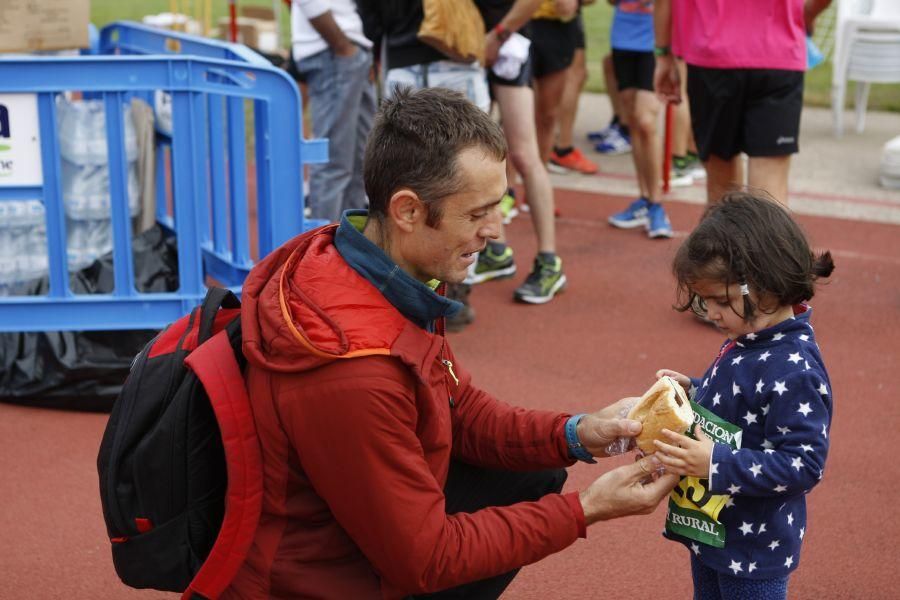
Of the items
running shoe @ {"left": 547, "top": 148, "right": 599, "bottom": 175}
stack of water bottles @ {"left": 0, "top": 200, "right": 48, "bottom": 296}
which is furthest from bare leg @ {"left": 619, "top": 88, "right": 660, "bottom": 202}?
stack of water bottles @ {"left": 0, "top": 200, "right": 48, "bottom": 296}

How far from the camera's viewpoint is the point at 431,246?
241 centimetres

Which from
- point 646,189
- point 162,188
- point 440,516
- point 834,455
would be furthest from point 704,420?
point 646,189

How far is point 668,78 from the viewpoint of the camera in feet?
19.1

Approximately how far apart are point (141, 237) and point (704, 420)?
2.99 metres

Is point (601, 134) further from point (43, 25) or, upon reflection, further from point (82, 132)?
point (82, 132)

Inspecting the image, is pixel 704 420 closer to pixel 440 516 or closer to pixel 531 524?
pixel 531 524

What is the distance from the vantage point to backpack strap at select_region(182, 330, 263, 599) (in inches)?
90.0

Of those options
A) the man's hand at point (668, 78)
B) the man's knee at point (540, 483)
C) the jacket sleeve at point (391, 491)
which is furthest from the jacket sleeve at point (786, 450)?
the man's hand at point (668, 78)

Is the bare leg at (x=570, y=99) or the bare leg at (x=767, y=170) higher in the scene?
the bare leg at (x=767, y=170)

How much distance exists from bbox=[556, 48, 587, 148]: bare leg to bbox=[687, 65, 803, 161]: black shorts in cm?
341

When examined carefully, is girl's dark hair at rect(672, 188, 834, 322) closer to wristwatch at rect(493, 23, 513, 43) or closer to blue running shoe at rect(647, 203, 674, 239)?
wristwatch at rect(493, 23, 513, 43)

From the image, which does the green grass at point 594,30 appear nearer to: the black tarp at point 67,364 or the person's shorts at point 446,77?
the person's shorts at point 446,77

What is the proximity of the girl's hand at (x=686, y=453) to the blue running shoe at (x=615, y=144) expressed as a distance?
7277 millimetres

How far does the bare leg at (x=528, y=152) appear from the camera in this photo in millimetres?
5801
